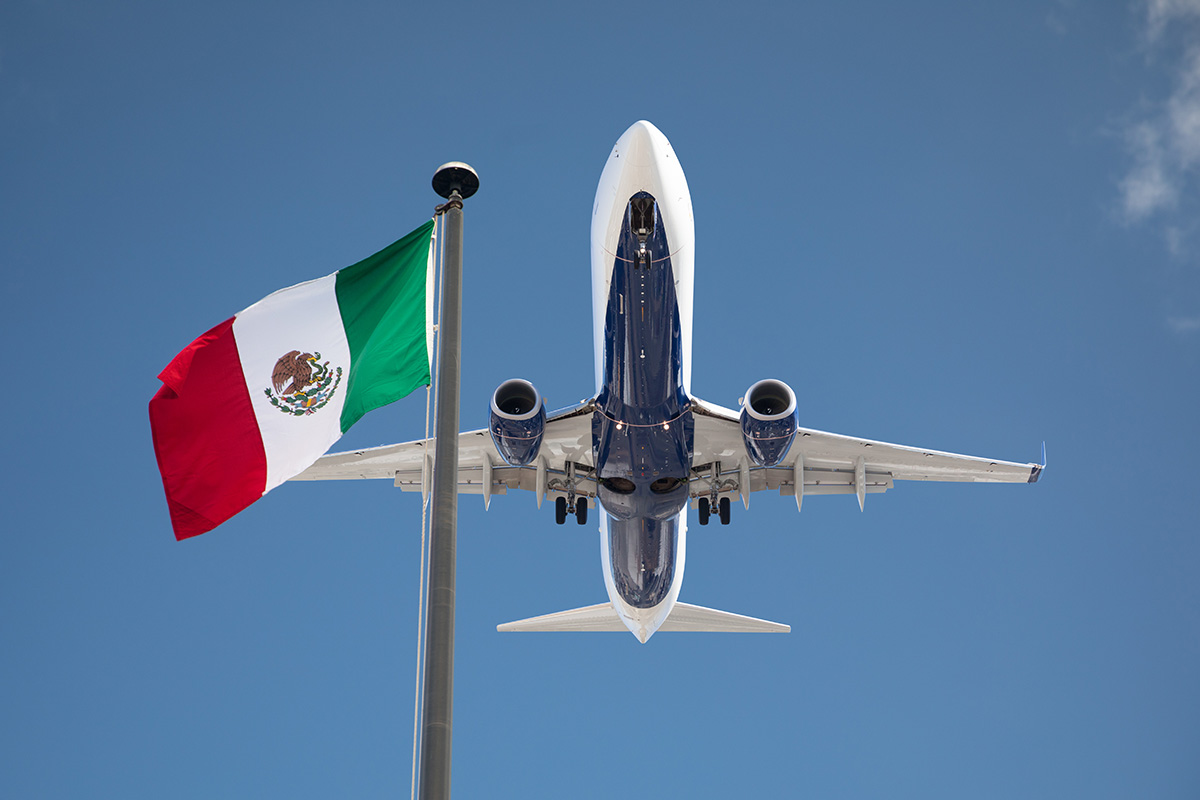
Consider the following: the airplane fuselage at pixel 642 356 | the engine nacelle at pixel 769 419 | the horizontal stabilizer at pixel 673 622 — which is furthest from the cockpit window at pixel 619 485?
the horizontal stabilizer at pixel 673 622

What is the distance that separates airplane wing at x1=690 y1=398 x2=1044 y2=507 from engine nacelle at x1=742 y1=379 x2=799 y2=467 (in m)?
2.13

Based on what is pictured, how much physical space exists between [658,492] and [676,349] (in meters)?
4.07

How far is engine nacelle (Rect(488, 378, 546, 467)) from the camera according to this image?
2125cm

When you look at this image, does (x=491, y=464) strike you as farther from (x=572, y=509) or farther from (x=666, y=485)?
(x=666, y=485)

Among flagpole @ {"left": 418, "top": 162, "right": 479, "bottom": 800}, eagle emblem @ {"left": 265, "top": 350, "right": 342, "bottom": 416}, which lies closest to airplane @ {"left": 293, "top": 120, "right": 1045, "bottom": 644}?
eagle emblem @ {"left": 265, "top": 350, "right": 342, "bottom": 416}

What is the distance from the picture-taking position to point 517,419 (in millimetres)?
21172

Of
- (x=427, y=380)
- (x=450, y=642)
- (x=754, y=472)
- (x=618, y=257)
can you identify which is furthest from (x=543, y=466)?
(x=450, y=642)

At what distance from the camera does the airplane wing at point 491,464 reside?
2380 cm

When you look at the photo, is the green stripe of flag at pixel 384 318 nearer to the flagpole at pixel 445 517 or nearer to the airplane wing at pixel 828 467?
the flagpole at pixel 445 517

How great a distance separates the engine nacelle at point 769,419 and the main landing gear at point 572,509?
4886mm

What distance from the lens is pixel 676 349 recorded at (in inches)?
789

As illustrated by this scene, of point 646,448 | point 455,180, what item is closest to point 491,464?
point 646,448

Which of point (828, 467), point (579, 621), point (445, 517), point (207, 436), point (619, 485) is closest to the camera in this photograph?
point (445, 517)

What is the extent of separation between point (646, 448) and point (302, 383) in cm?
1293
